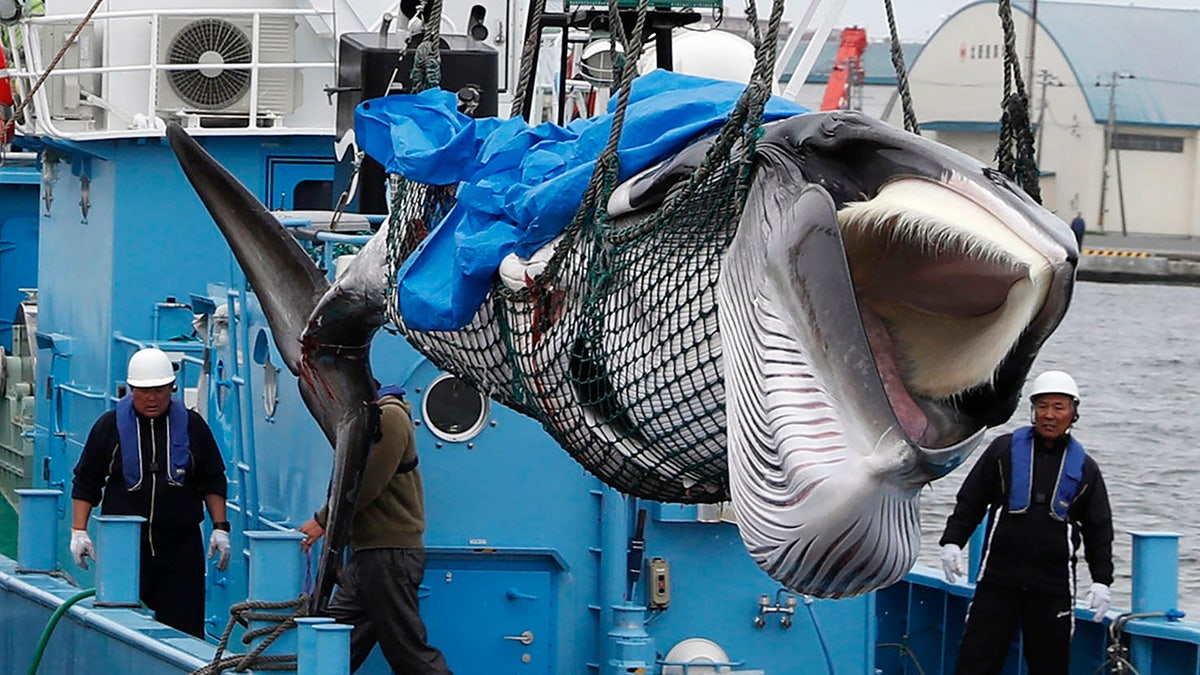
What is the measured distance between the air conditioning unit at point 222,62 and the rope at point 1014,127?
8.45 m

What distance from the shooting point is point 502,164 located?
496 centimetres

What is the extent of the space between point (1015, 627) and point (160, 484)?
411 cm

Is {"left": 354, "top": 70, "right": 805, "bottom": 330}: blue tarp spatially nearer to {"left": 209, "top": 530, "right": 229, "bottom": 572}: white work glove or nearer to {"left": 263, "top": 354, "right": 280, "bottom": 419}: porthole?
{"left": 263, "top": 354, "right": 280, "bottom": 419}: porthole

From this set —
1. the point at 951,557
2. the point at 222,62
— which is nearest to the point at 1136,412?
the point at 222,62

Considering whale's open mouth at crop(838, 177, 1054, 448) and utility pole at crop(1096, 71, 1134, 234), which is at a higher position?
utility pole at crop(1096, 71, 1134, 234)

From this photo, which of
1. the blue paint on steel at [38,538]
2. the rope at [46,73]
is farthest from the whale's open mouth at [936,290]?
the rope at [46,73]

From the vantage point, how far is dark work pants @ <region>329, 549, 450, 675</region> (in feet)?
27.4

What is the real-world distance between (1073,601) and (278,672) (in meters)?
3.68

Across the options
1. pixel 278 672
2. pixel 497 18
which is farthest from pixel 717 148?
pixel 497 18

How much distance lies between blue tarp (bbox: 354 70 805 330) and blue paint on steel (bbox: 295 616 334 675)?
7.34 feet

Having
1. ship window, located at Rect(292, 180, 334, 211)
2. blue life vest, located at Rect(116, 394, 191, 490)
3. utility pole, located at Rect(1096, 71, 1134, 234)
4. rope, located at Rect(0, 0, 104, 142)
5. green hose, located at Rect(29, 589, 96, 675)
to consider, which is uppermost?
utility pole, located at Rect(1096, 71, 1134, 234)

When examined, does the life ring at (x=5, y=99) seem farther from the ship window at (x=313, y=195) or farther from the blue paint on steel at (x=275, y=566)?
the blue paint on steel at (x=275, y=566)

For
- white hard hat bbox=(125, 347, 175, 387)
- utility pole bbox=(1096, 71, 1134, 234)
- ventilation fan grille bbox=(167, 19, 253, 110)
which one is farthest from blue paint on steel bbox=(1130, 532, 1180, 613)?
utility pole bbox=(1096, 71, 1134, 234)

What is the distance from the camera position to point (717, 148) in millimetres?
4031
